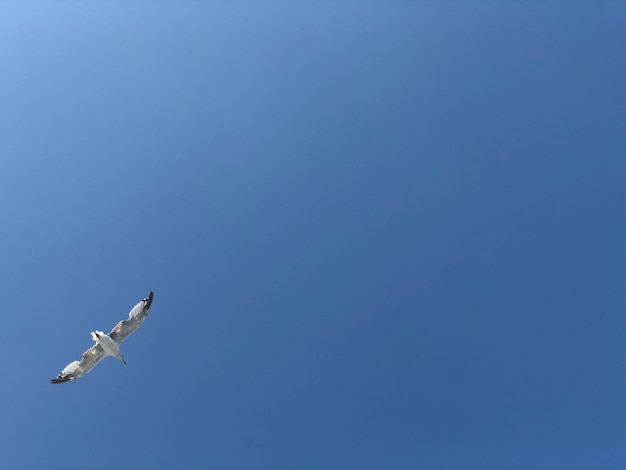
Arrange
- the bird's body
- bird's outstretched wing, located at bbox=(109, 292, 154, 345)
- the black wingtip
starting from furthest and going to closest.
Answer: the black wingtip < bird's outstretched wing, located at bbox=(109, 292, 154, 345) < the bird's body

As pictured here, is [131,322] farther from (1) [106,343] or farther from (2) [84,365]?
(2) [84,365]

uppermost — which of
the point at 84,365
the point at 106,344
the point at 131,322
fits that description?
the point at 131,322

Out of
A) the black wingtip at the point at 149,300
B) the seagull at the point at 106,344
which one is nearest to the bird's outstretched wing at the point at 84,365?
the seagull at the point at 106,344

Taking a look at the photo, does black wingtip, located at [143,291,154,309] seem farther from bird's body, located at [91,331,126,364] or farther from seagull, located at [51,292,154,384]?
bird's body, located at [91,331,126,364]

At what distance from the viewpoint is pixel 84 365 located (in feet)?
92.8

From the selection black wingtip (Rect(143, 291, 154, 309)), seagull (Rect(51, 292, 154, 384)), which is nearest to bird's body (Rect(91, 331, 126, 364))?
seagull (Rect(51, 292, 154, 384))

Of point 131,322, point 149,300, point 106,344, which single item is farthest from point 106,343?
point 149,300

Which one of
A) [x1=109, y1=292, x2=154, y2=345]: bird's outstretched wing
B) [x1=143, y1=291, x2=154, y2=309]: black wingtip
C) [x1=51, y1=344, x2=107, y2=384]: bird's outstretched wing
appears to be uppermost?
[x1=143, y1=291, x2=154, y2=309]: black wingtip

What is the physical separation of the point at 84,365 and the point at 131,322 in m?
3.60

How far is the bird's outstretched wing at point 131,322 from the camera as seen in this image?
94.7 ft

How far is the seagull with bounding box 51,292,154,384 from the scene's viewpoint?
27.9 m

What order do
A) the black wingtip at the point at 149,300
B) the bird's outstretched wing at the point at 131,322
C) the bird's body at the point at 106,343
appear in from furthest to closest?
the black wingtip at the point at 149,300 < the bird's outstretched wing at the point at 131,322 < the bird's body at the point at 106,343

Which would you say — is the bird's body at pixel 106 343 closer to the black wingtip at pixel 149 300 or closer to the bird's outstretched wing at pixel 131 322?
the bird's outstretched wing at pixel 131 322

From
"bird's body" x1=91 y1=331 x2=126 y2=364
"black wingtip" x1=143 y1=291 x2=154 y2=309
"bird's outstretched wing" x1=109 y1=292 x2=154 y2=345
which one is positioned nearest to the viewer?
"bird's body" x1=91 y1=331 x2=126 y2=364
